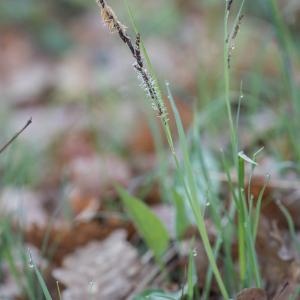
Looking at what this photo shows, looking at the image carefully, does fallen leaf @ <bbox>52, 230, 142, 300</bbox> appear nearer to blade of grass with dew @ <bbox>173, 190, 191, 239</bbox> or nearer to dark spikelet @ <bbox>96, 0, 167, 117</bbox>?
blade of grass with dew @ <bbox>173, 190, 191, 239</bbox>

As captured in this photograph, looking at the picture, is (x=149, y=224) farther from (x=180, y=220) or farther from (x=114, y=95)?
(x=114, y=95)

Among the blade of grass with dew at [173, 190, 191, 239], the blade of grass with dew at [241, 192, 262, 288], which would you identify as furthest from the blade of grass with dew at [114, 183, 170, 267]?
the blade of grass with dew at [241, 192, 262, 288]

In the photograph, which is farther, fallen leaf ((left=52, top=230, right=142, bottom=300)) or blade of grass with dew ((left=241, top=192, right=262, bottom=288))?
fallen leaf ((left=52, top=230, right=142, bottom=300))

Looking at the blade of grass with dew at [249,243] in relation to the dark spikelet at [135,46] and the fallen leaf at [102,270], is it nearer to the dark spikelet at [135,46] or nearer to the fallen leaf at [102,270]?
the dark spikelet at [135,46]

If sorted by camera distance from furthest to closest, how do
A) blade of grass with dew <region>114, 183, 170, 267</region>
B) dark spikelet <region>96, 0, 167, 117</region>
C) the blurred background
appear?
1. the blurred background
2. blade of grass with dew <region>114, 183, 170, 267</region>
3. dark spikelet <region>96, 0, 167, 117</region>

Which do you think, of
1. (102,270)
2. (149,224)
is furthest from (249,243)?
(102,270)

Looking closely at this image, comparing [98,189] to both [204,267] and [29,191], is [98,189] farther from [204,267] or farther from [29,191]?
[204,267]
